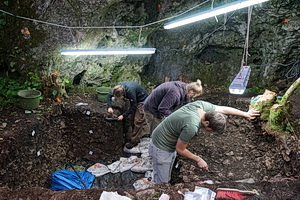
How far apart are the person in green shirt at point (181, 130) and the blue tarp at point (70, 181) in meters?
1.82

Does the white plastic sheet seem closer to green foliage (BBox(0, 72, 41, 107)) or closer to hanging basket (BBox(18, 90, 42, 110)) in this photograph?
hanging basket (BBox(18, 90, 42, 110))

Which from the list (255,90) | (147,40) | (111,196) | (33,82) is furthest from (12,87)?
(255,90)

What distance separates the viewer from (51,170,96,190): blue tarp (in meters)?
4.48

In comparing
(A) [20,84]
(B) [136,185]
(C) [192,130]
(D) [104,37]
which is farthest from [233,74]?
(A) [20,84]

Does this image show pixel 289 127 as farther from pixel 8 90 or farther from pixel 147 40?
pixel 8 90

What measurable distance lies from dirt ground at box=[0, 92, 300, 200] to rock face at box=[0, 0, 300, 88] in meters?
1.22

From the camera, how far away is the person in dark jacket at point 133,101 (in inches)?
187

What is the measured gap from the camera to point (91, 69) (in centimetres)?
680

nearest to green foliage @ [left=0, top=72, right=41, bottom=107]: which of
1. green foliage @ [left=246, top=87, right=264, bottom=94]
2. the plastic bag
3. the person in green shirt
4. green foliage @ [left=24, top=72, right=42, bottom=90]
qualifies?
green foliage @ [left=24, top=72, right=42, bottom=90]

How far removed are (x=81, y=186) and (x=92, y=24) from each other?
4210mm

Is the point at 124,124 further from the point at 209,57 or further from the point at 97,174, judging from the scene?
the point at 209,57

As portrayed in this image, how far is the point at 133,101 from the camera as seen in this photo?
5027 mm

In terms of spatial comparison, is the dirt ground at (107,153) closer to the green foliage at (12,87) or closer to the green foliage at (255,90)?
the green foliage at (12,87)

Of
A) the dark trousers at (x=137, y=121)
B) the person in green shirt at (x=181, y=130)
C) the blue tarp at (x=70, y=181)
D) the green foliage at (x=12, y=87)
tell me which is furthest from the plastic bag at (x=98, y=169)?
the green foliage at (x=12, y=87)
